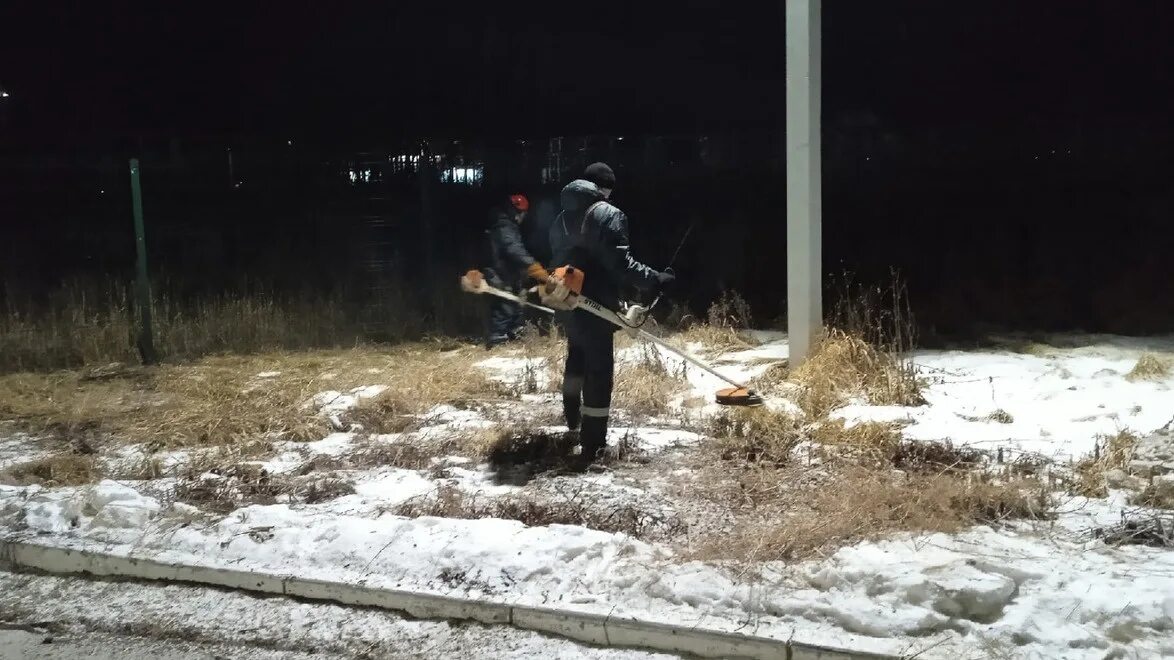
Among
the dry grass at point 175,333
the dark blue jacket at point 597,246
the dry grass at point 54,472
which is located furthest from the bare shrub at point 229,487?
the dry grass at point 175,333

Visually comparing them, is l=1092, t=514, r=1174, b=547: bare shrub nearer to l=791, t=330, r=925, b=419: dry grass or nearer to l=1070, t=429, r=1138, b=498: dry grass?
l=1070, t=429, r=1138, b=498: dry grass

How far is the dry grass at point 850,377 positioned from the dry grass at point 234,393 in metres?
2.73

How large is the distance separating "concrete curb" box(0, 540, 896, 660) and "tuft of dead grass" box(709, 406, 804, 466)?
7.54 ft

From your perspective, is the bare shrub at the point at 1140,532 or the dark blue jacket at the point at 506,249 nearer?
the bare shrub at the point at 1140,532

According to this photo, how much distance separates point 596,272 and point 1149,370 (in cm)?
471

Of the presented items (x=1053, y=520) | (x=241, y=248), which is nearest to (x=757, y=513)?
(x=1053, y=520)

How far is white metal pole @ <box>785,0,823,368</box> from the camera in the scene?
821cm

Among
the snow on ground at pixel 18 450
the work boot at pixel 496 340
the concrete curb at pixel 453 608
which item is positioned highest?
the work boot at pixel 496 340

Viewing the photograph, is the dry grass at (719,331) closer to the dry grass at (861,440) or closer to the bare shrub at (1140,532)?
the dry grass at (861,440)

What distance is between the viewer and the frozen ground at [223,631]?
175 inches

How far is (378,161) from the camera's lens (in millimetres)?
19156

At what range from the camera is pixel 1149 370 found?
802 centimetres

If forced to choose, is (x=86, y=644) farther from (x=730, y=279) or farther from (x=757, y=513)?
(x=730, y=279)

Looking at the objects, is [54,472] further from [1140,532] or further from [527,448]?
[1140,532]
